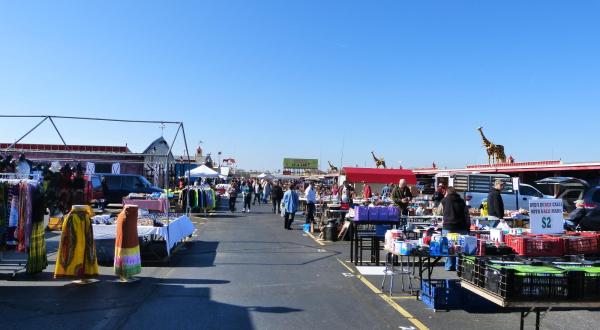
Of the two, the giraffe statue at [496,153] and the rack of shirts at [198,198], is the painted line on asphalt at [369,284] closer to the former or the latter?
the rack of shirts at [198,198]

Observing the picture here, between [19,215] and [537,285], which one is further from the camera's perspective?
[19,215]

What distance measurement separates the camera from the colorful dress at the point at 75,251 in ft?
28.1

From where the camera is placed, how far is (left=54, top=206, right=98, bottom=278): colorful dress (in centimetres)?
856

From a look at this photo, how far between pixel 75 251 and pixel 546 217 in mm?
7939

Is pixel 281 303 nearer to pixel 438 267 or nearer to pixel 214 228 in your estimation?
pixel 438 267

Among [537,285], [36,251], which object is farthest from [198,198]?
[537,285]

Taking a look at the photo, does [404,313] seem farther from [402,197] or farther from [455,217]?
[402,197]

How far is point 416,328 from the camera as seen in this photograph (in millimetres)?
6387

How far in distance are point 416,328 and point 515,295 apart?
183 centimetres

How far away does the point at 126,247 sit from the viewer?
8.88m

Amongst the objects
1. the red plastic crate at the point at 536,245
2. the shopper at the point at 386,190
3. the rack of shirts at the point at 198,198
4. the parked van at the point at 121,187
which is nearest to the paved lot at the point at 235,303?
the red plastic crate at the point at 536,245

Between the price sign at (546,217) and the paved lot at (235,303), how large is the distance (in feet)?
5.88

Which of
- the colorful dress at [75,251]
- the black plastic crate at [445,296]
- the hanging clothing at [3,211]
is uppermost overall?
the hanging clothing at [3,211]

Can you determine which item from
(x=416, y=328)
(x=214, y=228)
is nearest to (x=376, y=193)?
(x=214, y=228)
